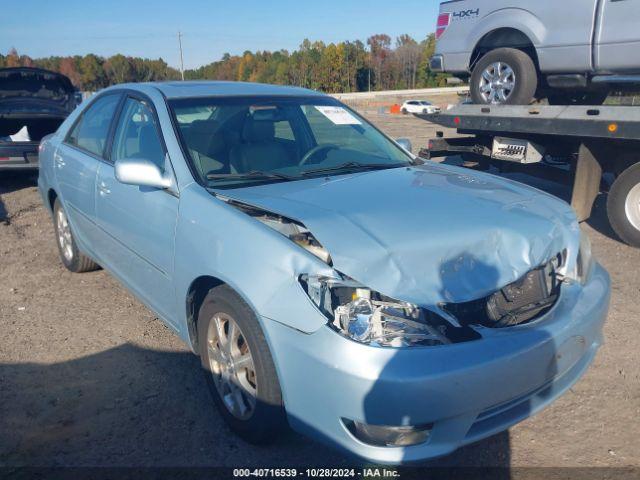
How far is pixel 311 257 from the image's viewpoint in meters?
2.30

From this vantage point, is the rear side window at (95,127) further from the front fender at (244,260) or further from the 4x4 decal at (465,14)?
the 4x4 decal at (465,14)

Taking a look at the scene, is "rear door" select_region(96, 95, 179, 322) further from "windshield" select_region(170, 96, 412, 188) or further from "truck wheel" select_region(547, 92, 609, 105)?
"truck wheel" select_region(547, 92, 609, 105)

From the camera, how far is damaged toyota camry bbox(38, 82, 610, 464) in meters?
2.14

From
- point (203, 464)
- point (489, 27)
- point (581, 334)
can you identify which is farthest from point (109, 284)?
point (489, 27)

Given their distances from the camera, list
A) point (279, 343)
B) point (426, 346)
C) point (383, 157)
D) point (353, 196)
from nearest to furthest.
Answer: point (426, 346) → point (279, 343) → point (353, 196) → point (383, 157)

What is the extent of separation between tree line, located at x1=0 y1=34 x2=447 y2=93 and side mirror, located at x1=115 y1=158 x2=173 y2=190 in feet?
300

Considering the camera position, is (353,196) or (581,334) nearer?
(581,334)

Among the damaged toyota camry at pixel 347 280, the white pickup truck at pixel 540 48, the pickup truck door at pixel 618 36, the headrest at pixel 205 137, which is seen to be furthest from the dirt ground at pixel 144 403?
the white pickup truck at pixel 540 48

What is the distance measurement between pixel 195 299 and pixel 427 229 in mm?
1277

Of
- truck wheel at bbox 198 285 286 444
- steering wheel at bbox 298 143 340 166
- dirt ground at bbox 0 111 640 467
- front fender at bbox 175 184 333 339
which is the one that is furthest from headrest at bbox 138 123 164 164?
dirt ground at bbox 0 111 640 467

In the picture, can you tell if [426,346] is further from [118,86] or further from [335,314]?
[118,86]

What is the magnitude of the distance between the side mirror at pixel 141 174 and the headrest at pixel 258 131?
67 cm

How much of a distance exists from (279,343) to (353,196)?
95cm

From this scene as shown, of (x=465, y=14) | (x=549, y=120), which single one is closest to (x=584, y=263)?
(x=549, y=120)
